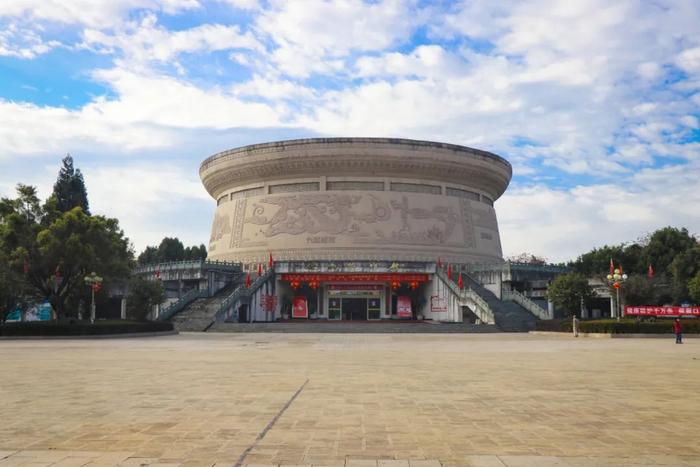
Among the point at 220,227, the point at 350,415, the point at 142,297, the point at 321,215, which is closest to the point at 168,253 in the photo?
the point at 220,227

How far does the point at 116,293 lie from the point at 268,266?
10636 millimetres

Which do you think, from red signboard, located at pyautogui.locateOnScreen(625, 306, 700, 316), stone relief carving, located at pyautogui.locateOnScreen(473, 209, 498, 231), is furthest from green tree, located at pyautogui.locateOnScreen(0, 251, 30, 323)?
stone relief carving, located at pyautogui.locateOnScreen(473, 209, 498, 231)

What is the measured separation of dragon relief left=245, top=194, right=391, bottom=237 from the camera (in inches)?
2084

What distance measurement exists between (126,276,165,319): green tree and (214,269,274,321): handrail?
3611 millimetres

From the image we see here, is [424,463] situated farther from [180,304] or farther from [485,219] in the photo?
[485,219]

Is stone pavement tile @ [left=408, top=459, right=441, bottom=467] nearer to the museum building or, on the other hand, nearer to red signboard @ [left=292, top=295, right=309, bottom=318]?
the museum building

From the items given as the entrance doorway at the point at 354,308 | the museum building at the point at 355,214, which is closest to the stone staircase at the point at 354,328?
the museum building at the point at 355,214

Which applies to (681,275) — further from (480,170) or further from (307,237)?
(307,237)

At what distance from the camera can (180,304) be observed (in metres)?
41.5

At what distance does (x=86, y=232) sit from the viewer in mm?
33125

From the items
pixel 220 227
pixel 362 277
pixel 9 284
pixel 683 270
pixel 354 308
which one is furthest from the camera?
pixel 220 227

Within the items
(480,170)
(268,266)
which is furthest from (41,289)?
(480,170)

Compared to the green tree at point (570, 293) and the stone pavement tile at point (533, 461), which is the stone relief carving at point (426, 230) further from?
the stone pavement tile at point (533, 461)

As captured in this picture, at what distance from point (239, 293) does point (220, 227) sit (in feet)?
62.1
